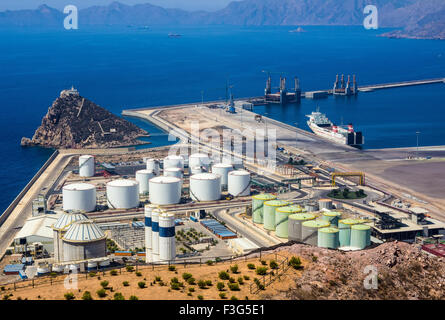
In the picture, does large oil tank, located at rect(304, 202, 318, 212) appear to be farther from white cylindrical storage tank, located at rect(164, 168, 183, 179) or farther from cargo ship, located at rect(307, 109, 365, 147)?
cargo ship, located at rect(307, 109, 365, 147)

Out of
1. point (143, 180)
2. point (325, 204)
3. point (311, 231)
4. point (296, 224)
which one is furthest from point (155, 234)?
point (143, 180)

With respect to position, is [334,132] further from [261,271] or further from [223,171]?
[261,271]

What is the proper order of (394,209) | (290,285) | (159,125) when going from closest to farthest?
(290,285) → (394,209) → (159,125)

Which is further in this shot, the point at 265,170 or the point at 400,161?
the point at 400,161

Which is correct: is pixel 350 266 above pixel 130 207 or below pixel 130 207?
above
